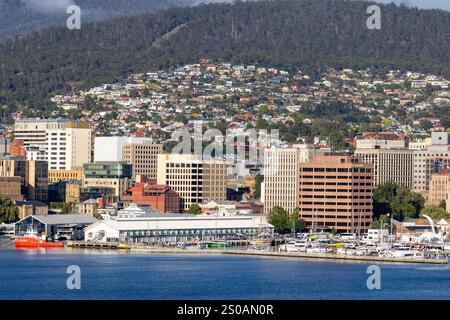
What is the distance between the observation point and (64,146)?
96.7 m

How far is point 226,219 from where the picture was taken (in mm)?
63969

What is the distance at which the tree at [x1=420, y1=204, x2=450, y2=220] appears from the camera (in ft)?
236

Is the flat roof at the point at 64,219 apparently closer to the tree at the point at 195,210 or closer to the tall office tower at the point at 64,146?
the tree at the point at 195,210

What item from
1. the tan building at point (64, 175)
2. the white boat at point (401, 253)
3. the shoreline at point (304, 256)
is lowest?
the shoreline at point (304, 256)

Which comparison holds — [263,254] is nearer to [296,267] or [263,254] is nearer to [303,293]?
[296,267]

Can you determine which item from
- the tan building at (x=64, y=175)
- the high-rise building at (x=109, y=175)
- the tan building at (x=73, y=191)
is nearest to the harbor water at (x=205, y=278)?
the tan building at (x=73, y=191)

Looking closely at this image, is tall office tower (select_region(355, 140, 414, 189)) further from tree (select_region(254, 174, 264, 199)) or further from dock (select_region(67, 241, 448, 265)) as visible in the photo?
dock (select_region(67, 241, 448, 265))

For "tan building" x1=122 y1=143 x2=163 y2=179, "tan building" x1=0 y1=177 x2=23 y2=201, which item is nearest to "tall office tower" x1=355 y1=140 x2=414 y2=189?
"tan building" x1=122 y1=143 x2=163 y2=179

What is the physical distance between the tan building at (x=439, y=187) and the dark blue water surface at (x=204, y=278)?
3061 centimetres

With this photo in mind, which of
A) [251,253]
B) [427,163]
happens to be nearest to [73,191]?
[427,163]

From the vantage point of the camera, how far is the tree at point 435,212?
71.9m

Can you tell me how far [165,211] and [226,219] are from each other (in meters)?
8.06

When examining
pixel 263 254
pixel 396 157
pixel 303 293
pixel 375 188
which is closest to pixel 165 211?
pixel 375 188
